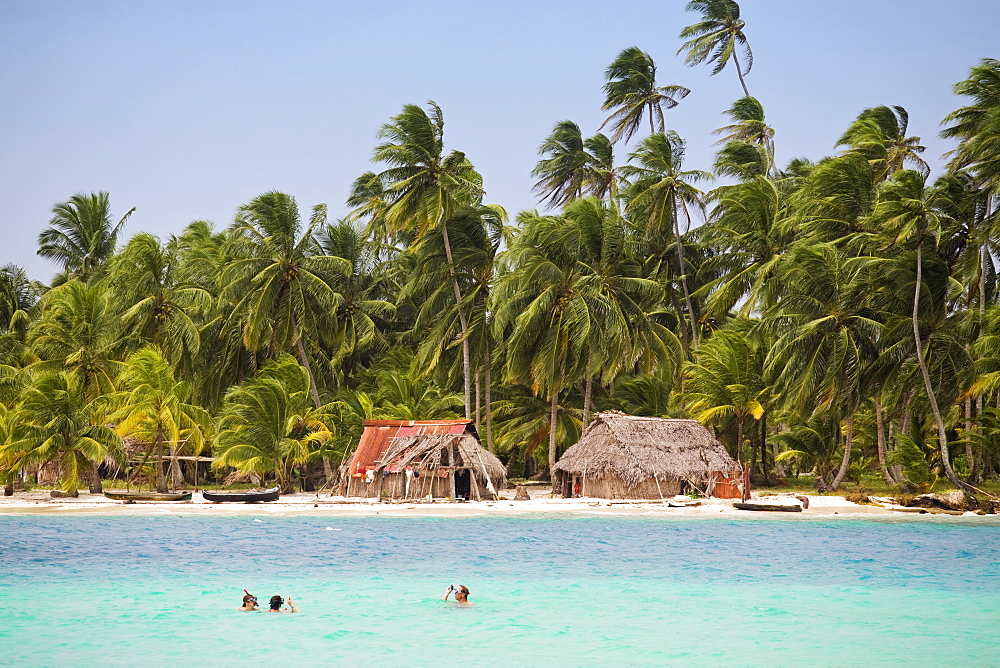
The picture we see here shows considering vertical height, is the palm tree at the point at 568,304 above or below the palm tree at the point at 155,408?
above

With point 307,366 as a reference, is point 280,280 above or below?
above

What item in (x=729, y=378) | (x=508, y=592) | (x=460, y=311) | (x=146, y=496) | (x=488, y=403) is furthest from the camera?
(x=488, y=403)

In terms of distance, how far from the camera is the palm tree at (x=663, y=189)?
35.4 m

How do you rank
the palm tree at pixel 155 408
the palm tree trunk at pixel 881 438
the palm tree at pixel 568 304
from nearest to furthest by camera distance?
the palm tree at pixel 155 408
the palm tree trunk at pixel 881 438
the palm tree at pixel 568 304

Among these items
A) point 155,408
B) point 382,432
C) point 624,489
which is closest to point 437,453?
point 382,432

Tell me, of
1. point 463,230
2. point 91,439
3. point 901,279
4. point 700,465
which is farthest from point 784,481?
point 91,439

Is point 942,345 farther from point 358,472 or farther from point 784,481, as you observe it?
point 358,472

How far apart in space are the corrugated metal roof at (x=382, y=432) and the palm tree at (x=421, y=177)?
3466 mm

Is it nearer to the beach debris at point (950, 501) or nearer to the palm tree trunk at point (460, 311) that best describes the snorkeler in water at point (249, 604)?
the palm tree trunk at point (460, 311)

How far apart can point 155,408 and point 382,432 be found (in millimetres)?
6776

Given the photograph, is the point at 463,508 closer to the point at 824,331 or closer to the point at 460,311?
the point at 460,311

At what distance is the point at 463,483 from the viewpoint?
98.1 ft

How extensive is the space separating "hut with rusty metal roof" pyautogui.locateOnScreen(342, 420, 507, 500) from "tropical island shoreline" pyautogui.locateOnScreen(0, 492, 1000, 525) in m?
0.52

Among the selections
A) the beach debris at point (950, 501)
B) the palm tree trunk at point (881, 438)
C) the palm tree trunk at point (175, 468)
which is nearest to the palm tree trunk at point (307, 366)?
the palm tree trunk at point (175, 468)
